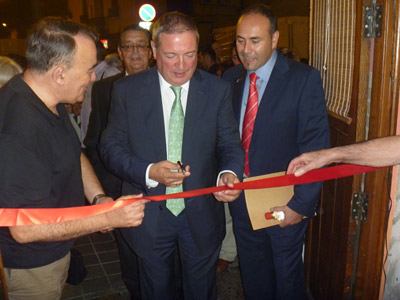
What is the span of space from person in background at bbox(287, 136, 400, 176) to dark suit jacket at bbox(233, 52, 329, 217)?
0.44 meters

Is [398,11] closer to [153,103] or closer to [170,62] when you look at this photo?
[170,62]

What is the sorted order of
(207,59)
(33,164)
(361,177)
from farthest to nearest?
(207,59)
(361,177)
(33,164)

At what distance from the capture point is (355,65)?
2.12 m

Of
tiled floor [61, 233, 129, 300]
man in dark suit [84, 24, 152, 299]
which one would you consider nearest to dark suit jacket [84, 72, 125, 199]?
man in dark suit [84, 24, 152, 299]

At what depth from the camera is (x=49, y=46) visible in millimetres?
1746

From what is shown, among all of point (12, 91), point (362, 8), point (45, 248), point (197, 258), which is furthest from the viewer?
point (197, 258)

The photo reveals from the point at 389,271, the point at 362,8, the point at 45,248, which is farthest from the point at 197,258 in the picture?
the point at 362,8

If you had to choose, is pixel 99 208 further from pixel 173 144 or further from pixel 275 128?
pixel 275 128

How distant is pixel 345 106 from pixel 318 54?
755 millimetres

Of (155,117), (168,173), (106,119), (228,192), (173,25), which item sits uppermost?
(173,25)

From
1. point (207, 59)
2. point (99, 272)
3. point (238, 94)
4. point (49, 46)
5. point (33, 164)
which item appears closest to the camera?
point (33, 164)

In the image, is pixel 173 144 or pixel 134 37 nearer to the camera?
pixel 173 144

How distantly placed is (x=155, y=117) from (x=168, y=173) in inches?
16.9

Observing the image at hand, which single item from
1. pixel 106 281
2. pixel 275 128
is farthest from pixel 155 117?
pixel 106 281
